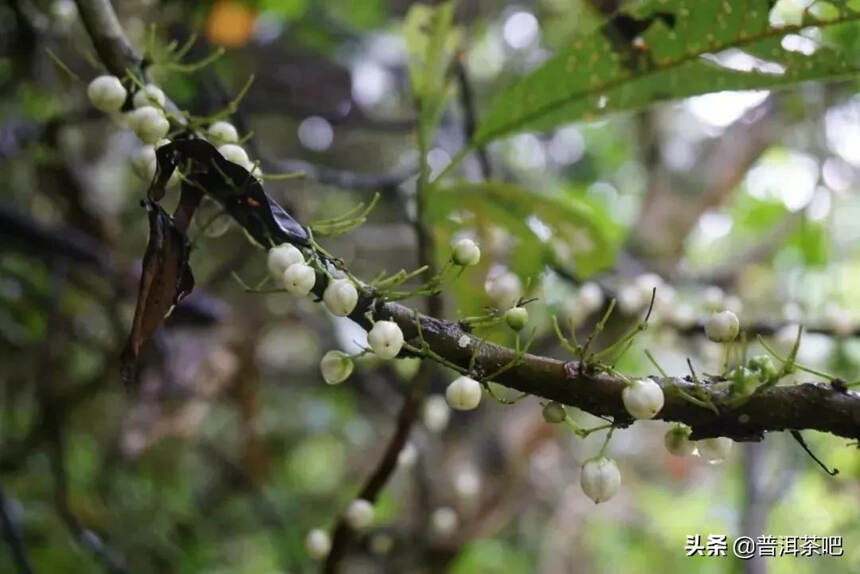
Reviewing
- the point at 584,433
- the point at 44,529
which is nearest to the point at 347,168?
the point at 44,529

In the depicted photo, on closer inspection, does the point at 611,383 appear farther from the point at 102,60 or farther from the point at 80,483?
the point at 80,483

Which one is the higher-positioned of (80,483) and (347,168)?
(347,168)

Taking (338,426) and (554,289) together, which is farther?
(338,426)

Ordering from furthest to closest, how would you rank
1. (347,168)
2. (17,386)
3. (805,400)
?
(347,168) → (17,386) → (805,400)

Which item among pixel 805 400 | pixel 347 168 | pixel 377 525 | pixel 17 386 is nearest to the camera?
pixel 805 400

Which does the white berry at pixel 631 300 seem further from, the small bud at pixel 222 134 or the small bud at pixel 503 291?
the small bud at pixel 222 134

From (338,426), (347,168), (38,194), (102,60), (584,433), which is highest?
(102,60)

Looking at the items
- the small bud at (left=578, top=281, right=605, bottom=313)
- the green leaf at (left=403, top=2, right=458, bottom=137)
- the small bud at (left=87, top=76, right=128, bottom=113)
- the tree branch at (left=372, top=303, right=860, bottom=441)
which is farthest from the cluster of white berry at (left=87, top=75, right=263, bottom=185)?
the small bud at (left=578, top=281, right=605, bottom=313)
